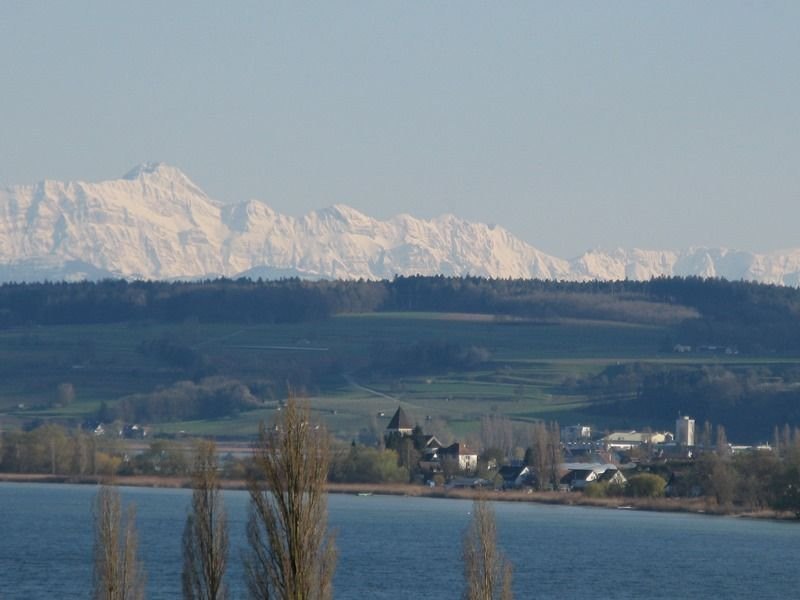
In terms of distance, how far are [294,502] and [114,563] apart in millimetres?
7662

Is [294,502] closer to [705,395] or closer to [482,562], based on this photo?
[482,562]

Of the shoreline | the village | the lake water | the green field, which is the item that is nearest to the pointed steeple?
the village

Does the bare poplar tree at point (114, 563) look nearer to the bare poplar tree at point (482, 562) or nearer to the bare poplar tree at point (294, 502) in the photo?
the bare poplar tree at point (482, 562)

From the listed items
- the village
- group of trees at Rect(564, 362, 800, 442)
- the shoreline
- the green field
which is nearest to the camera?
the shoreline

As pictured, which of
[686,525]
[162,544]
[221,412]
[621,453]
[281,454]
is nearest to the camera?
[281,454]

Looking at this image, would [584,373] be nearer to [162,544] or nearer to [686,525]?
[686,525]

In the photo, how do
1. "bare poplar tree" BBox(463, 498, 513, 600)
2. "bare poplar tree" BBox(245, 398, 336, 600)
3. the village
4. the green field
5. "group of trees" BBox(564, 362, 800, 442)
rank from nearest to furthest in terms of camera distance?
"bare poplar tree" BBox(245, 398, 336, 600) → "bare poplar tree" BBox(463, 498, 513, 600) → the village → "group of trees" BBox(564, 362, 800, 442) → the green field

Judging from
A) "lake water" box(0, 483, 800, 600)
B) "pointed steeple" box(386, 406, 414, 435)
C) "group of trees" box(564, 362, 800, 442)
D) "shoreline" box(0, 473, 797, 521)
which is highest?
"group of trees" box(564, 362, 800, 442)

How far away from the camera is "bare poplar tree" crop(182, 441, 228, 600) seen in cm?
3778

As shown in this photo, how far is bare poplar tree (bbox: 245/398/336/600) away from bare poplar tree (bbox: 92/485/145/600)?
22.4 feet

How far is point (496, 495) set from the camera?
357 feet

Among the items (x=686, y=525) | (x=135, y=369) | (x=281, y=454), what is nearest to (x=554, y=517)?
(x=686, y=525)

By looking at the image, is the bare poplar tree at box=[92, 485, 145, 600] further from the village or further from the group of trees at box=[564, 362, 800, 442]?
the group of trees at box=[564, 362, 800, 442]

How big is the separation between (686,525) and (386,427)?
156ft
